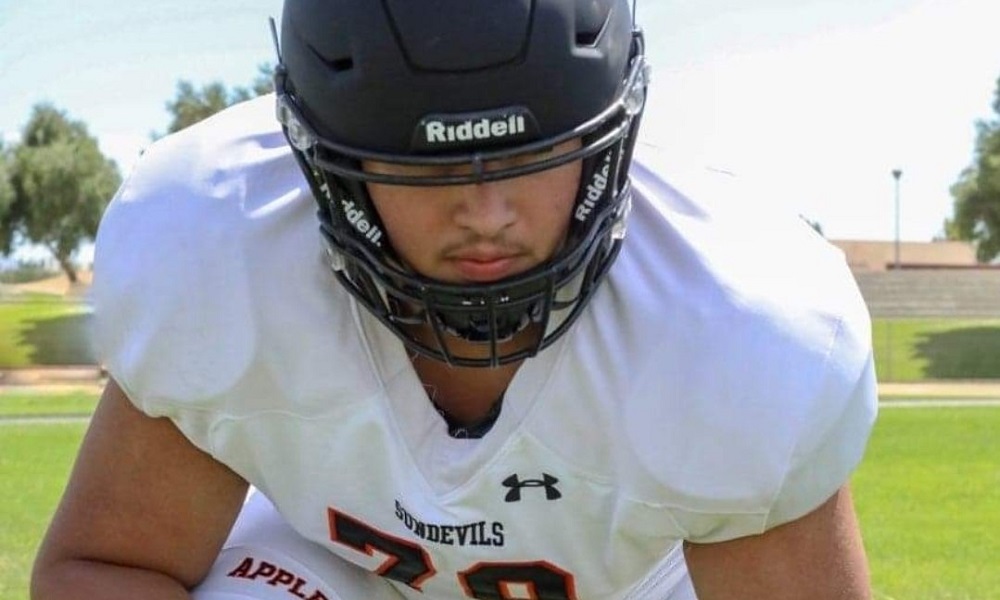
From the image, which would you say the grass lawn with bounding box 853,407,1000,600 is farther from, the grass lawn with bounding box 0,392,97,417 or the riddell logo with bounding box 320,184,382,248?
the grass lawn with bounding box 0,392,97,417

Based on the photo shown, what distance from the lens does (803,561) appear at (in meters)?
1.60

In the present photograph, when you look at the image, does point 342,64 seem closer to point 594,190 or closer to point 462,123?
point 462,123

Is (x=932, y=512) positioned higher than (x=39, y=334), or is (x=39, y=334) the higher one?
(x=932, y=512)

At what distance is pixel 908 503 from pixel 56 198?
3045cm

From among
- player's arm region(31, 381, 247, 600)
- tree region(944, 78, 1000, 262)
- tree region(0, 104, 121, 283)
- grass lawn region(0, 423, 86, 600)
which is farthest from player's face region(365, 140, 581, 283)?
tree region(0, 104, 121, 283)

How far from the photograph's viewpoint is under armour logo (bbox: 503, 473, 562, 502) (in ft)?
5.29

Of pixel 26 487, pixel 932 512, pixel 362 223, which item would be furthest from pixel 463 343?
pixel 26 487

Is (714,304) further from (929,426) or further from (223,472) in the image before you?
(929,426)

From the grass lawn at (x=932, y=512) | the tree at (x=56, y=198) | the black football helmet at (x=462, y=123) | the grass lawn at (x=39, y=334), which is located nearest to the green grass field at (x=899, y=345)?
the grass lawn at (x=39, y=334)

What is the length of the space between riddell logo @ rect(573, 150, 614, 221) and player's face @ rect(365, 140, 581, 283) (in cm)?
1

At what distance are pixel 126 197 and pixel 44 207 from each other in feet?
111

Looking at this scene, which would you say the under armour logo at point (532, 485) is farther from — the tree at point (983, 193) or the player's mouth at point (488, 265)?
the tree at point (983, 193)

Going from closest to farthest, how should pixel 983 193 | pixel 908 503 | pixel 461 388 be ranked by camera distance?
pixel 461 388
pixel 908 503
pixel 983 193

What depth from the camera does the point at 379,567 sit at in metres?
1.83
